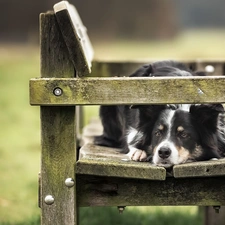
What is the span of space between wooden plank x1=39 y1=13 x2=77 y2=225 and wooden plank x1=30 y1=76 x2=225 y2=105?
9 cm

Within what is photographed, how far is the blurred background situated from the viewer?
655 cm

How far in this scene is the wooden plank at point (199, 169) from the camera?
157 inches

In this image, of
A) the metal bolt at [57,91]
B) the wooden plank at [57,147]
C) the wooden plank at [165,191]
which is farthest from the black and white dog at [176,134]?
the metal bolt at [57,91]

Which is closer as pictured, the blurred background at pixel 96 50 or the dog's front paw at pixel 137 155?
the dog's front paw at pixel 137 155

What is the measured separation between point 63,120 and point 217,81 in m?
0.83

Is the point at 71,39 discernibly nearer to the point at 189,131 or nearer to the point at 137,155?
the point at 137,155

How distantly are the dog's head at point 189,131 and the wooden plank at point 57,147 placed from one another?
2.25 feet

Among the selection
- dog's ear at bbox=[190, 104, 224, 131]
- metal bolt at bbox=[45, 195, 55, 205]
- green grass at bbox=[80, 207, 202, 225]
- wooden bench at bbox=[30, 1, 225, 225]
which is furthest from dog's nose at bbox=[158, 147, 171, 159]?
green grass at bbox=[80, 207, 202, 225]

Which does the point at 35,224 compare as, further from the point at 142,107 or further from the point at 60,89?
the point at 60,89

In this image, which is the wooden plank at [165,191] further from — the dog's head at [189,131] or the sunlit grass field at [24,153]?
the sunlit grass field at [24,153]

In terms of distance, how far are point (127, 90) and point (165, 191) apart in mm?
632

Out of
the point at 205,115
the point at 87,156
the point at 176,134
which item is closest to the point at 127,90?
the point at 87,156

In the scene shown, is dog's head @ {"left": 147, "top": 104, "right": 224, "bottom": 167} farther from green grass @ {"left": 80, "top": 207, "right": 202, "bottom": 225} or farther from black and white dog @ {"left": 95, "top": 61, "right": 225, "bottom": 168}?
green grass @ {"left": 80, "top": 207, "right": 202, "bottom": 225}

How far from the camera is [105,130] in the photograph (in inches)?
226
